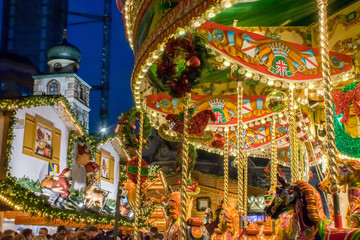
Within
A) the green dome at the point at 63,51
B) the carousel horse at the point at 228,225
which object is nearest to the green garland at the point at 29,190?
the carousel horse at the point at 228,225

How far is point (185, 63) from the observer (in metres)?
6.59

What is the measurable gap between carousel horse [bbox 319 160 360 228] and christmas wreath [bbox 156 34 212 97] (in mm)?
2377

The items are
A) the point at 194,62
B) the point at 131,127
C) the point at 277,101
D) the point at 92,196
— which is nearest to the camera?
the point at 194,62

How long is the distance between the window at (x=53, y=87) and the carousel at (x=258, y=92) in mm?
26649

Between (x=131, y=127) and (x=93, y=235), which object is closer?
(x=93, y=235)

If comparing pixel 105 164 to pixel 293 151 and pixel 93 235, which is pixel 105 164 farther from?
pixel 293 151

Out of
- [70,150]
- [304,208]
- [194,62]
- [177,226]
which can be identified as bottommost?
[177,226]

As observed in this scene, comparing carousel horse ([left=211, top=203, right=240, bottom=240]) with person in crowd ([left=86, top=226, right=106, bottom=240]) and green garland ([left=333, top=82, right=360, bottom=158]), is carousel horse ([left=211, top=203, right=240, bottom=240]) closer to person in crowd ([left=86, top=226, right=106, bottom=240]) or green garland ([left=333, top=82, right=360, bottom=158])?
person in crowd ([left=86, top=226, right=106, bottom=240])

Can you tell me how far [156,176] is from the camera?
66.5ft

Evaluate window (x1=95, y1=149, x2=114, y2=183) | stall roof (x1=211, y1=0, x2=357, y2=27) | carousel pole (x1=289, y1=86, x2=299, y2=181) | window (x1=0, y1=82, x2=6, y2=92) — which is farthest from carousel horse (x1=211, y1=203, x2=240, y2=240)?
window (x1=0, y1=82, x2=6, y2=92)

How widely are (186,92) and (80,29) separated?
3067 inches

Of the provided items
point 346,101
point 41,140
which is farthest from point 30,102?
point 346,101

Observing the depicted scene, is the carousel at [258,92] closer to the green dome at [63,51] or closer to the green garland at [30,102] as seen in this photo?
the green garland at [30,102]

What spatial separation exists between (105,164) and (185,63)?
1495 centimetres
